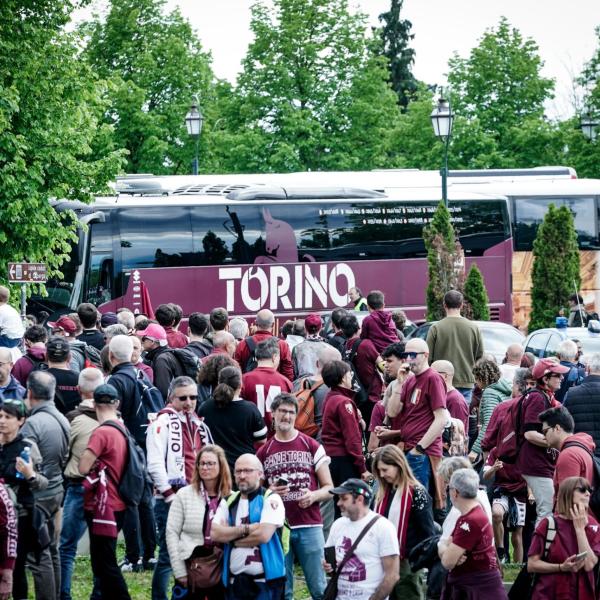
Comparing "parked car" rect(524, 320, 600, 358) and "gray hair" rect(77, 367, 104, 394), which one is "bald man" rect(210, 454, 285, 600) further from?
"parked car" rect(524, 320, 600, 358)

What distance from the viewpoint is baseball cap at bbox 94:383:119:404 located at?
34.5ft

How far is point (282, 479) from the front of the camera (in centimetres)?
1066

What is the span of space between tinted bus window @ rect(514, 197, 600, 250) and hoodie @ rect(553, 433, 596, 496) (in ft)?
89.4

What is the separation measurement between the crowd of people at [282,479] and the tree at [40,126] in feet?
32.8

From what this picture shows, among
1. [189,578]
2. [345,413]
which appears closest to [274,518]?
[189,578]

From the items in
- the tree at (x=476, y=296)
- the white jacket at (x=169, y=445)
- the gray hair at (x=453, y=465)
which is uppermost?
the tree at (x=476, y=296)

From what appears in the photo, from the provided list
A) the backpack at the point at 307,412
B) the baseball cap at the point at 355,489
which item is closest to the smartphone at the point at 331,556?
the baseball cap at the point at 355,489

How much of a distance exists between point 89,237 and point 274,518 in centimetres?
2180

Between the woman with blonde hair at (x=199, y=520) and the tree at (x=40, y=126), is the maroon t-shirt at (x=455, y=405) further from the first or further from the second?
the tree at (x=40, y=126)

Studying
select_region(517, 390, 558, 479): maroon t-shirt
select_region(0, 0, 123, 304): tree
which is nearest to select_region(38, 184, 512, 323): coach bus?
select_region(0, 0, 123, 304): tree

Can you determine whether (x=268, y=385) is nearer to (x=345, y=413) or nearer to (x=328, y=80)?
(x=345, y=413)

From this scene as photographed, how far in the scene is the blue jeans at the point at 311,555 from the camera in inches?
423

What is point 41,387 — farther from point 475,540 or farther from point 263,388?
point 475,540

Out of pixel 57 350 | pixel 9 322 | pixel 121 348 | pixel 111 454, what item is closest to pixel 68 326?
pixel 9 322
